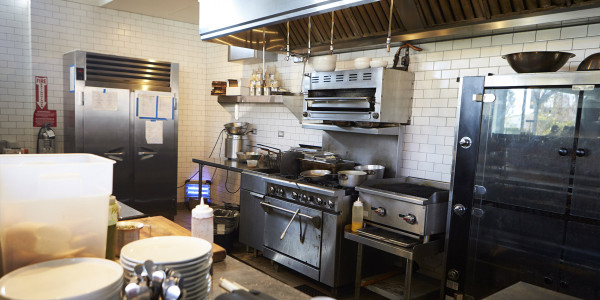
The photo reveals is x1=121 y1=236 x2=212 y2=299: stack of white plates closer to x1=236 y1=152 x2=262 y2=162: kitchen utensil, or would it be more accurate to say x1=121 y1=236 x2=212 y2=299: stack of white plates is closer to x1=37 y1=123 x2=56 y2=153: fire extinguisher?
x1=236 y1=152 x2=262 y2=162: kitchen utensil

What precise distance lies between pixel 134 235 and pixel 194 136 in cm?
601

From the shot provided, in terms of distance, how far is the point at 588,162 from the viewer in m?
2.59

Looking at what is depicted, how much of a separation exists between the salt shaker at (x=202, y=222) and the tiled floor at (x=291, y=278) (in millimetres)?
2709

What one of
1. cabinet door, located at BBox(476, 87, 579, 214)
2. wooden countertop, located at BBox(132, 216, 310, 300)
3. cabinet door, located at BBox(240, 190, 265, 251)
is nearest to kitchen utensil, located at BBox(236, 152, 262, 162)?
cabinet door, located at BBox(240, 190, 265, 251)

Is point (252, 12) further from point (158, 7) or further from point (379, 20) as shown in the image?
point (158, 7)

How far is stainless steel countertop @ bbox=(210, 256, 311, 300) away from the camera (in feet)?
4.52

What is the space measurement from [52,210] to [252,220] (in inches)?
150

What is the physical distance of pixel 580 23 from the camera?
309 cm

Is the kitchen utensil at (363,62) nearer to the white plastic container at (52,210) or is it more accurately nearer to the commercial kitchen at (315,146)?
the commercial kitchen at (315,146)

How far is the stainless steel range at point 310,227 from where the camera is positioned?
3828mm

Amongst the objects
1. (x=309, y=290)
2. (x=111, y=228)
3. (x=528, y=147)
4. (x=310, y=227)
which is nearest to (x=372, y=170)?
(x=310, y=227)

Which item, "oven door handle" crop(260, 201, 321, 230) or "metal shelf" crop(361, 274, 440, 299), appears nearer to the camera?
"metal shelf" crop(361, 274, 440, 299)

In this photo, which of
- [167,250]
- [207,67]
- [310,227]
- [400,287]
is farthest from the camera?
[207,67]

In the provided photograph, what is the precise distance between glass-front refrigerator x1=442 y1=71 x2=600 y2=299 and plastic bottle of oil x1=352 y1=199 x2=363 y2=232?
31.2 inches
